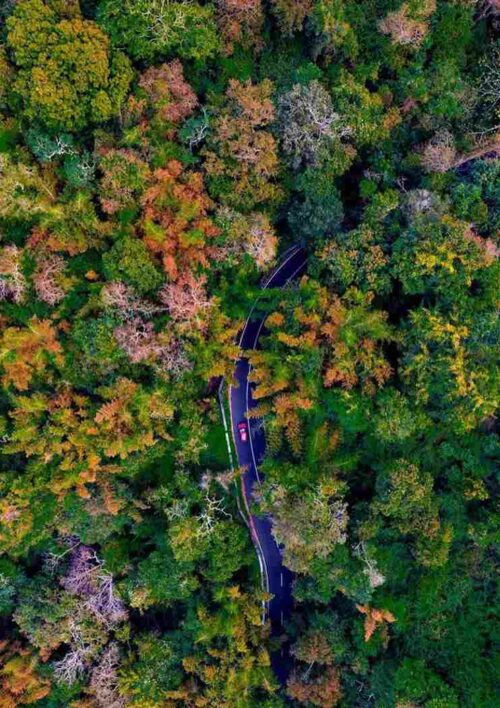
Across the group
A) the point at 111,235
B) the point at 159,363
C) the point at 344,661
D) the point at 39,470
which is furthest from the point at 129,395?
the point at 344,661

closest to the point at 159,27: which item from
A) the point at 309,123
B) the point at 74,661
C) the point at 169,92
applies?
the point at 169,92

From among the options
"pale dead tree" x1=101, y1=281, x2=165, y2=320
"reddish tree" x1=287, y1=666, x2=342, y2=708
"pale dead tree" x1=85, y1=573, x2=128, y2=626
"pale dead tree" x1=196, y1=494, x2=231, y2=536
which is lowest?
"reddish tree" x1=287, y1=666, x2=342, y2=708

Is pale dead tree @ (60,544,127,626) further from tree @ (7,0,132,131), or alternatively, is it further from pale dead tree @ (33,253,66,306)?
tree @ (7,0,132,131)

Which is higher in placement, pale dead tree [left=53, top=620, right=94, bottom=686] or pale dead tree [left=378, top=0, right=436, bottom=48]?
pale dead tree [left=378, top=0, right=436, bottom=48]

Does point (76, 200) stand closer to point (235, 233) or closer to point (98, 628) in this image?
point (235, 233)

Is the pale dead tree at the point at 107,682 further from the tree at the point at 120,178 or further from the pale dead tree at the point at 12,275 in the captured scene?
the tree at the point at 120,178

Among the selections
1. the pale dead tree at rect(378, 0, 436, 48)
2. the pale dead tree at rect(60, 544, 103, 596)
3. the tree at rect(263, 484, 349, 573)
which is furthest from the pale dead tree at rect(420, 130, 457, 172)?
the pale dead tree at rect(60, 544, 103, 596)

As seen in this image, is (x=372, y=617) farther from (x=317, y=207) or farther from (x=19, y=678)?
(x=317, y=207)
